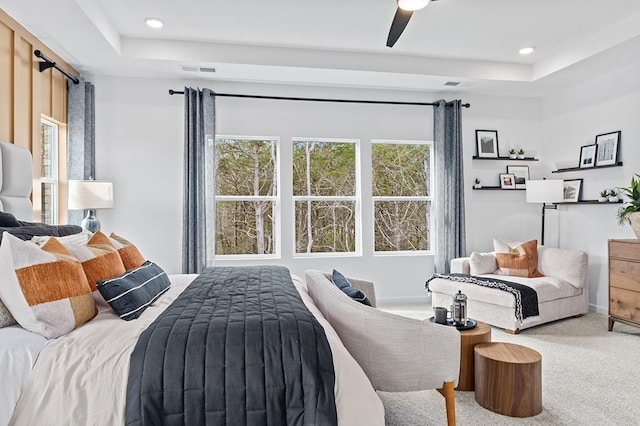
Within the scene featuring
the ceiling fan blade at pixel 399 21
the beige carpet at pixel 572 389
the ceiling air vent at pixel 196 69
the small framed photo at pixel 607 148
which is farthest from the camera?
the small framed photo at pixel 607 148

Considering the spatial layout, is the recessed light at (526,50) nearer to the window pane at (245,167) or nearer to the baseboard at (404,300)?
the window pane at (245,167)

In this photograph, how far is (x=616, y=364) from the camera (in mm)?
3213

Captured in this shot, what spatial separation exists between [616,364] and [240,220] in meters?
3.91

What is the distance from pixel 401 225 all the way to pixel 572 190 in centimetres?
211

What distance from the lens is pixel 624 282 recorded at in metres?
3.92

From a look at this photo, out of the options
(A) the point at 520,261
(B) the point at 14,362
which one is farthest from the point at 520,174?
(B) the point at 14,362

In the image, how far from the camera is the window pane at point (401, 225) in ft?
17.9

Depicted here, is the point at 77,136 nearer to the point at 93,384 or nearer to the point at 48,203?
the point at 48,203

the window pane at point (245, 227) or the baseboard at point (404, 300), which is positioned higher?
the window pane at point (245, 227)

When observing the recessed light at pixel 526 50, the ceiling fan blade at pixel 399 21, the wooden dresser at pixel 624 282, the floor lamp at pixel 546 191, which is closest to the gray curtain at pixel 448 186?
the floor lamp at pixel 546 191

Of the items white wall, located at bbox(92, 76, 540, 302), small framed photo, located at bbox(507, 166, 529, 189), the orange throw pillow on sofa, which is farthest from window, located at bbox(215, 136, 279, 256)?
small framed photo, located at bbox(507, 166, 529, 189)

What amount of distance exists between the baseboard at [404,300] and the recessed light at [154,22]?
12.5ft

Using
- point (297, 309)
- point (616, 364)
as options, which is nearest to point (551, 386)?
point (616, 364)

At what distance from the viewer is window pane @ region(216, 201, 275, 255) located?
5062 millimetres
